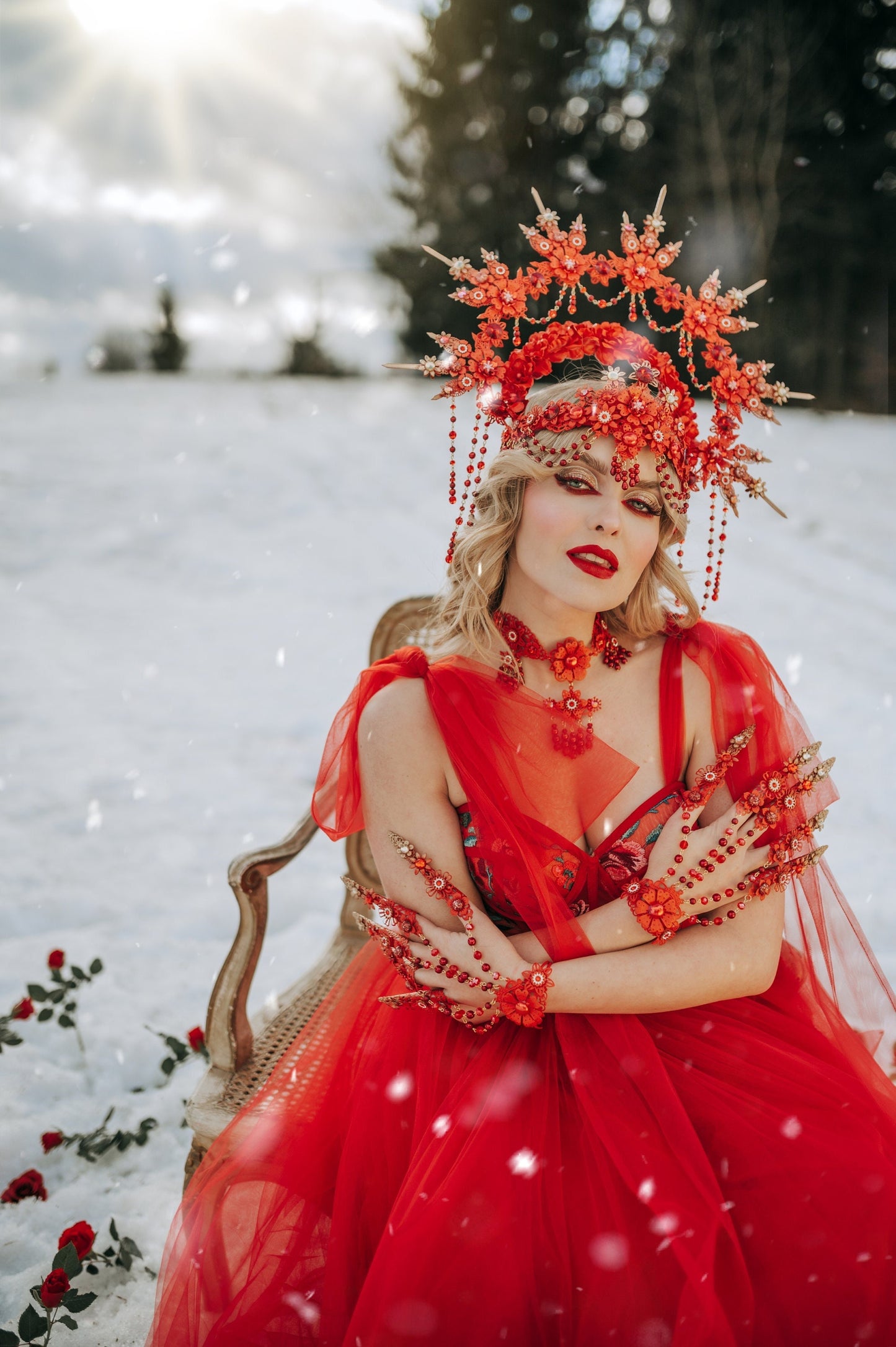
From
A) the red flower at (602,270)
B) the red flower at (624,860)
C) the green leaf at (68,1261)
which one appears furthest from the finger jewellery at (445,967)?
the red flower at (602,270)

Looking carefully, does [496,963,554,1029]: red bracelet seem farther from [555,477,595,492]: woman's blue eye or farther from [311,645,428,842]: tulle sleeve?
[555,477,595,492]: woman's blue eye

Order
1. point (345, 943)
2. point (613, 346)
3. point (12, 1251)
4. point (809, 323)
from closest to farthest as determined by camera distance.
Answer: point (613, 346) → point (12, 1251) → point (345, 943) → point (809, 323)

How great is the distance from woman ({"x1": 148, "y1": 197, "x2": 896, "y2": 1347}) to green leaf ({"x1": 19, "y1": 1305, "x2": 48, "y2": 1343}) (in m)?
0.31

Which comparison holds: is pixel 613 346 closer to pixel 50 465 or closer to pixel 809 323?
pixel 50 465

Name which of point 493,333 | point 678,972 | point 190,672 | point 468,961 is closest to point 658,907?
point 678,972

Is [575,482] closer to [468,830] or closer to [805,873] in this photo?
[468,830]

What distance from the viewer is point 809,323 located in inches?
495

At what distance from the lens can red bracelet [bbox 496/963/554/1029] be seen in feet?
5.49

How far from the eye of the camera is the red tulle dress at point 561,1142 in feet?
4.59

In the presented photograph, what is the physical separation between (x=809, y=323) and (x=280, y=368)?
735cm

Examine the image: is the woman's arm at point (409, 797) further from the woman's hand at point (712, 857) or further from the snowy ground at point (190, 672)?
the snowy ground at point (190, 672)

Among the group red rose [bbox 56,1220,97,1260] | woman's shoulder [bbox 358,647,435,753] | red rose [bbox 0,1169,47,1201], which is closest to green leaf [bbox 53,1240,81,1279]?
red rose [bbox 56,1220,97,1260]

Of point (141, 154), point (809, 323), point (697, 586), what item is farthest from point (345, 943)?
point (809, 323)

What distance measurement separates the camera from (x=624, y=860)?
187cm
